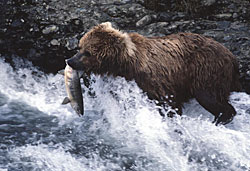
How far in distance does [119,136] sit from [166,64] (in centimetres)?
107

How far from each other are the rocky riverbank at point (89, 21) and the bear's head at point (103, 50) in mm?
1634

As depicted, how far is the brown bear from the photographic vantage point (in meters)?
4.52

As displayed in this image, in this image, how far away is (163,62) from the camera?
459 centimetres

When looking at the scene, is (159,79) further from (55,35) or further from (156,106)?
(55,35)

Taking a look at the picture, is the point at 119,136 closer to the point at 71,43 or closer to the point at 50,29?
the point at 71,43

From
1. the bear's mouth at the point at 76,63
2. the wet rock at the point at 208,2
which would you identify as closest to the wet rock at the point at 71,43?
the bear's mouth at the point at 76,63

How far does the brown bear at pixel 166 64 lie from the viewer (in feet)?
14.8

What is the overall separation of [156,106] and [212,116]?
0.89 meters

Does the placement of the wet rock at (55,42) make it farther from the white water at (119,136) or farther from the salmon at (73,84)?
the salmon at (73,84)

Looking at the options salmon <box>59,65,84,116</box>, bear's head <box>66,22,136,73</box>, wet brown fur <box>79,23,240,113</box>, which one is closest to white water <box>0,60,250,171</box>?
wet brown fur <box>79,23,240,113</box>

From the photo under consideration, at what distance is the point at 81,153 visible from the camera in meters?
4.47

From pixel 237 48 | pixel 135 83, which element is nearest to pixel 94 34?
pixel 135 83

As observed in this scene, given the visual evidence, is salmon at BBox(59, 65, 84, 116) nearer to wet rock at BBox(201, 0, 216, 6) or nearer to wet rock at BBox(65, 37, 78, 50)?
wet rock at BBox(65, 37, 78, 50)

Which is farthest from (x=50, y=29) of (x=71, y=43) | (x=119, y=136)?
(x=119, y=136)
